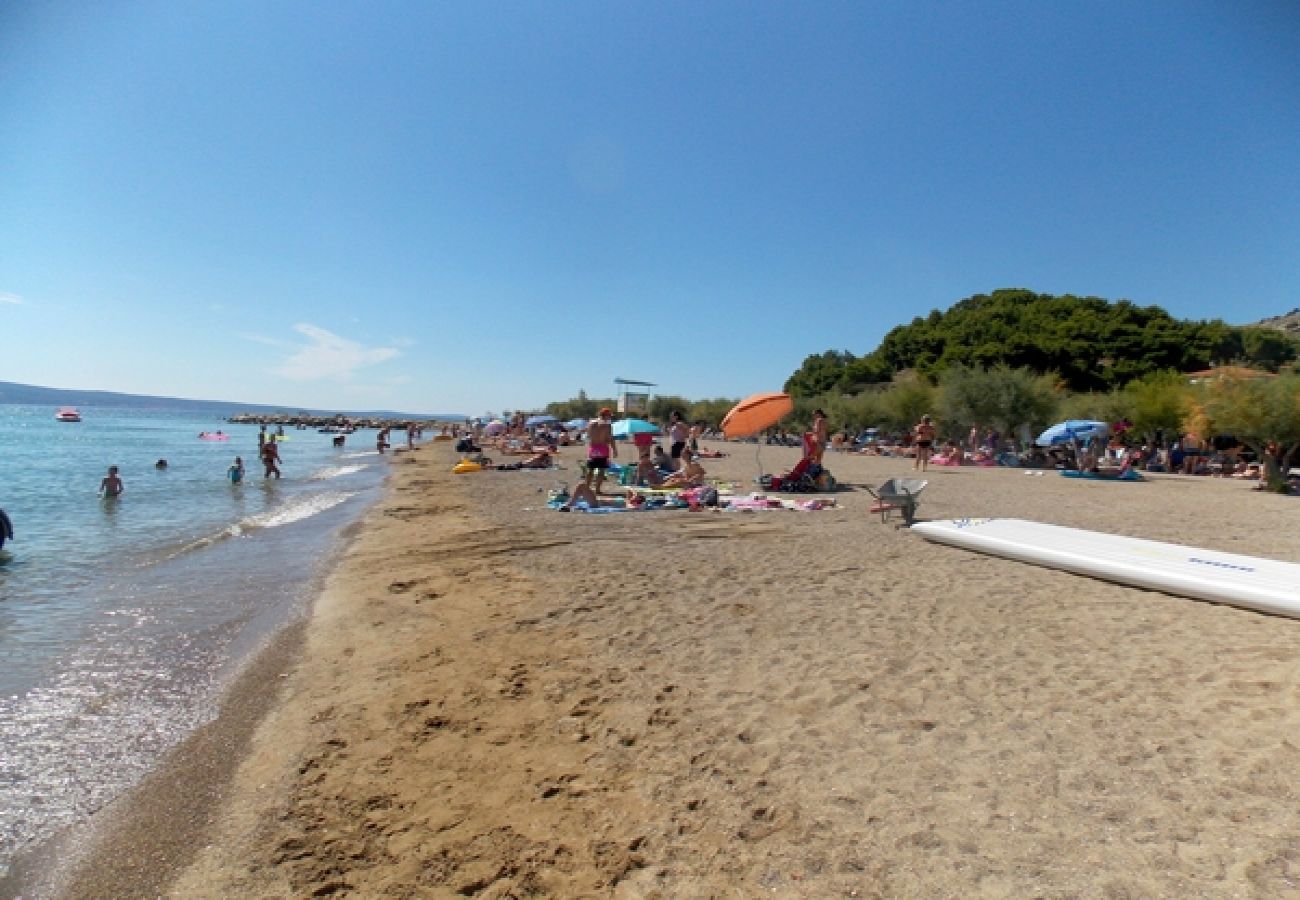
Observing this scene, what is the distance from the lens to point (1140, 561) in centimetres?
599

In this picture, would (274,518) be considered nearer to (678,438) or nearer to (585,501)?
(585,501)

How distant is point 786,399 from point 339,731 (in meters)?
11.8

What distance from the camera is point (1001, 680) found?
3748 millimetres

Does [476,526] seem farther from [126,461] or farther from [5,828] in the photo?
[126,461]

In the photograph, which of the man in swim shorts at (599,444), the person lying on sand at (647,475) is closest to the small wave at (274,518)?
the man in swim shorts at (599,444)

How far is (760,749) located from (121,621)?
20.6ft

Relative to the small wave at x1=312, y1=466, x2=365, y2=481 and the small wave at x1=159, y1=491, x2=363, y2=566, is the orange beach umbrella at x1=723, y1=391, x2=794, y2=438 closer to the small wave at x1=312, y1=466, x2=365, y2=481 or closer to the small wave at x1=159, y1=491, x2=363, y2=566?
the small wave at x1=159, y1=491, x2=363, y2=566

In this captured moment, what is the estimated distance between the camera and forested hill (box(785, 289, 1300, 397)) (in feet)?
142

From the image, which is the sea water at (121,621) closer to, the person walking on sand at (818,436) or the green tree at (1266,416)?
the person walking on sand at (818,436)

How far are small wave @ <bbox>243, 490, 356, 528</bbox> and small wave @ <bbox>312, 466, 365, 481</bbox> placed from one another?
4888 millimetres

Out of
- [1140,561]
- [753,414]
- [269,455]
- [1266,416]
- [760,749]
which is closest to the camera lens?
[760,749]

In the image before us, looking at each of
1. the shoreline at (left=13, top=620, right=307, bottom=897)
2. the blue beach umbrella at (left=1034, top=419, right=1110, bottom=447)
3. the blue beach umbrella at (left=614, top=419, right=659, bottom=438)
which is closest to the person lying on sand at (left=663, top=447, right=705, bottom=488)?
the blue beach umbrella at (left=614, top=419, right=659, bottom=438)

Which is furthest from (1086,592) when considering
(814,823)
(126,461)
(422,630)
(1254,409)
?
(126,461)

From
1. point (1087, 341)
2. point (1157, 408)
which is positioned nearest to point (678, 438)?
point (1157, 408)
